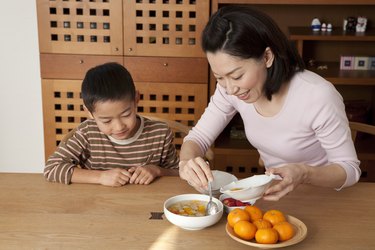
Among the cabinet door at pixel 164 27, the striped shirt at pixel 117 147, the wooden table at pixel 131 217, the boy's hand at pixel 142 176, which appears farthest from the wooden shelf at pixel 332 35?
the boy's hand at pixel 142 176

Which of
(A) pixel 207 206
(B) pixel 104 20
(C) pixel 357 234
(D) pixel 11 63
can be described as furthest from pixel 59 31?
(C) pixel 357 234

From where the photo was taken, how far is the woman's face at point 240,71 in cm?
133

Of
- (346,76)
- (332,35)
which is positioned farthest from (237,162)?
(332,35)

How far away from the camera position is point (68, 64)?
2.58m

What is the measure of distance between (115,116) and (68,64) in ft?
3.82

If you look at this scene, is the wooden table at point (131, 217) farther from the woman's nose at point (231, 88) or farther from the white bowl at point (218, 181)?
the woman's nose at point (231, 88)

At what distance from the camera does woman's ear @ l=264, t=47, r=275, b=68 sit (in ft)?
4.47

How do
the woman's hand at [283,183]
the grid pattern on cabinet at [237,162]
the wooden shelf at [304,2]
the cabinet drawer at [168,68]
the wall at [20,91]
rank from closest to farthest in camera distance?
1. the woman's hand at [283,183]
2. the wooden shelf at [304,2]
3. the cabinet drawer at [168,68]
4. the grid pattern on cabinet at [237,162]
5. the wall at [20,91]

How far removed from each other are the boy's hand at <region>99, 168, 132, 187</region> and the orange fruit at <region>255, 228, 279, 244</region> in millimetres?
478

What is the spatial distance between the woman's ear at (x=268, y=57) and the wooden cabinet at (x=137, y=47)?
1156 mm

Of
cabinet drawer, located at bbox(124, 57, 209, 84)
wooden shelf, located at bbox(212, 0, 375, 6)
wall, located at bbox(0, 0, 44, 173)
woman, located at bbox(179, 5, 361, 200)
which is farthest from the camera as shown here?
wall, located at bbox(0, 0, 44, 173)

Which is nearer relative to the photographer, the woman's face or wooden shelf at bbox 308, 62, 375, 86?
the woman's face

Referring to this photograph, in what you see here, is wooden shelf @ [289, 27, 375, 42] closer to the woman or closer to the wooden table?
the woman

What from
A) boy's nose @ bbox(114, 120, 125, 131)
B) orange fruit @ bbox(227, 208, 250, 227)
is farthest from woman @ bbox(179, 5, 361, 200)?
boy's nose @ bbox(114, 120, 125, 131)
